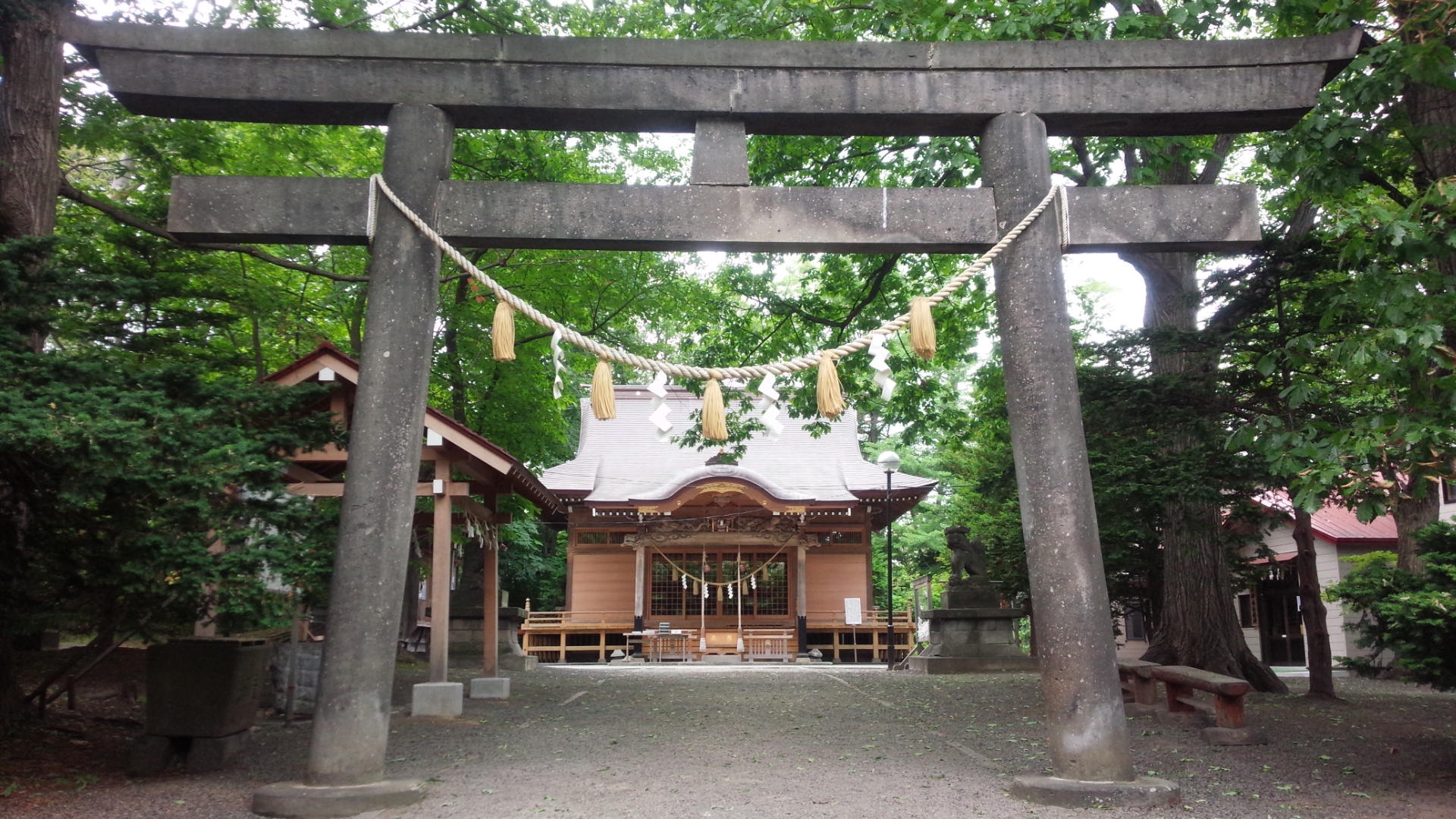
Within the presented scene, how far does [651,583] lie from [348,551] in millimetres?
16665

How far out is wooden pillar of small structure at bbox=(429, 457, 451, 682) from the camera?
9438mm

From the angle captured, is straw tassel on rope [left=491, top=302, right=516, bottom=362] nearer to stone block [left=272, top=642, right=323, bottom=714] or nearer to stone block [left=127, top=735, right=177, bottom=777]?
stone block [left=127, top=735, right=177, bottom=777]

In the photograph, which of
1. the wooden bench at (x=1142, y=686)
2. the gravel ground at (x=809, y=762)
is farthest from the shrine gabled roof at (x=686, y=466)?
the wooden bench at (x=1142, y=686)

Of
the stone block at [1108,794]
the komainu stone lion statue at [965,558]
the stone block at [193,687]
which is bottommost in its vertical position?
Result: the stone block at [1108,794]

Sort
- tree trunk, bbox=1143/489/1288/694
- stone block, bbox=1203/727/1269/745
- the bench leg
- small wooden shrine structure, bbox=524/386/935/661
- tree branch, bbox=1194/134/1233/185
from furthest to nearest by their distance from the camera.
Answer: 1. small wooden shrine structure, bbox=524/386/935/661
2. tree branch, bbox=1194/134/1233/185
3. tree trunk, bbox=1143/489/1288/694
4. the bench leg
5. stone block, bbox=1203/727/1269/745

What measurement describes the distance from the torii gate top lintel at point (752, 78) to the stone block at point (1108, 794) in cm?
366

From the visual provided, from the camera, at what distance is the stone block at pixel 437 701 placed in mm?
8977

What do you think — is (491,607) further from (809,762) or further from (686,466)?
(686,466)

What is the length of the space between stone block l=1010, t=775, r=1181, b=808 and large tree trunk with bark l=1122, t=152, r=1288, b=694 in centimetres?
520

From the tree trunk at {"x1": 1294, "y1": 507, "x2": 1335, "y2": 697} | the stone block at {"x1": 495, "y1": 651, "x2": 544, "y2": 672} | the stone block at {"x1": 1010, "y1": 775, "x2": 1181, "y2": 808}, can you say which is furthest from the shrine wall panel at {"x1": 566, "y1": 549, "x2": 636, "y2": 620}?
the stone block at {"x1": 1010, "y1": 775, "x2": 1181, "y2": 808}

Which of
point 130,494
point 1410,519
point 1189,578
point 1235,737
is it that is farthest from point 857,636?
point 130,494

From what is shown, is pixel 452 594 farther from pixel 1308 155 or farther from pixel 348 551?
pixel 1308 155

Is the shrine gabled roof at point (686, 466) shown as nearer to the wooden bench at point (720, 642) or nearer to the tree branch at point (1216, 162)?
Result: the wooden bench at point (720, 642)

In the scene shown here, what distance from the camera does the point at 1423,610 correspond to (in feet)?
16.2
